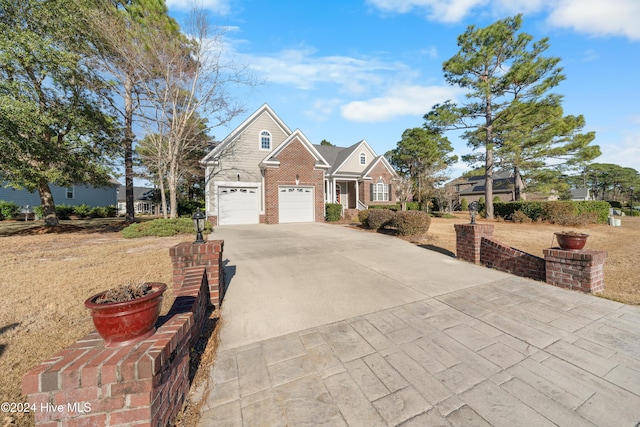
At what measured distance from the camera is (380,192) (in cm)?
2305

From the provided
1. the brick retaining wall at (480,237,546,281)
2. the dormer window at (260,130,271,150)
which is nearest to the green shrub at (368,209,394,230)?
the brick retaining wall at (480,237,546,281)

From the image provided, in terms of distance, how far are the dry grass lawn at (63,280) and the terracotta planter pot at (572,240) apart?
2.72ft

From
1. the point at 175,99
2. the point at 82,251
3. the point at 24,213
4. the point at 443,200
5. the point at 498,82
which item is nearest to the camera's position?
the point at 82,251

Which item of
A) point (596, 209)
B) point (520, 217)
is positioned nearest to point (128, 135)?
point (520, 217)

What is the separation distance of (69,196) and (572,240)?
36861 millimetres

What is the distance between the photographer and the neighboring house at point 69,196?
21219 millimetres

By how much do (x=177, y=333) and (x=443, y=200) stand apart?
26677 millimetres

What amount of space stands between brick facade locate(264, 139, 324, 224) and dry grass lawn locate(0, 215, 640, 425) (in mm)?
6787

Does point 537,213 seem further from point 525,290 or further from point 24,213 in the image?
point 24,213

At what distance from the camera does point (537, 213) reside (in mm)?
15484

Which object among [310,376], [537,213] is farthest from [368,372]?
[537,213]

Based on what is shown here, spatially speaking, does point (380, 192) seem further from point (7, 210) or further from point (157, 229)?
point (7, 210)

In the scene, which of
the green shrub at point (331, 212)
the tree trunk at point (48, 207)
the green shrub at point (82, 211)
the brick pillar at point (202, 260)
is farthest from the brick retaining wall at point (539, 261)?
the green shrub at point (82, 211)

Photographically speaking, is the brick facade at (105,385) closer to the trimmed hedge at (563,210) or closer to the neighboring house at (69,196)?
the trimmed hedge at (563,210)
